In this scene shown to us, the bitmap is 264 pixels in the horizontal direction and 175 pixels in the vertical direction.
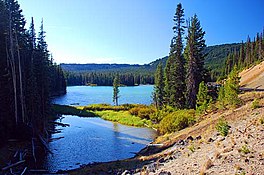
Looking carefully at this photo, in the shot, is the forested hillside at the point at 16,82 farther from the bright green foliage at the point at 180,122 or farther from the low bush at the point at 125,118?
the low bush at the point at 125,118

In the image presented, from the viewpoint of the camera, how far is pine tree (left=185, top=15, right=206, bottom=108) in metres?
36.9

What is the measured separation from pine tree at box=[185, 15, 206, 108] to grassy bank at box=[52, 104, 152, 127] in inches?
375

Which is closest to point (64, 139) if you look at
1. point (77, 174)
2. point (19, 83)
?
point (19, 83)

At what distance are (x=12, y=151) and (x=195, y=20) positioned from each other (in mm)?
28373

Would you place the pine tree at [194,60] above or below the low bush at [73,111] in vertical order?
above

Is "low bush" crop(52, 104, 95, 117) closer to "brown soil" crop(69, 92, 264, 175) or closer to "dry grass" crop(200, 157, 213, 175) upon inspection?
"brown soil" crop(69, 92, 264, 175)

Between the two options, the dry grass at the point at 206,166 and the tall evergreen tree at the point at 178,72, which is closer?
the dry grass at the point at 206,166

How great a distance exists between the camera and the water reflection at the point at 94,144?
24.3 m

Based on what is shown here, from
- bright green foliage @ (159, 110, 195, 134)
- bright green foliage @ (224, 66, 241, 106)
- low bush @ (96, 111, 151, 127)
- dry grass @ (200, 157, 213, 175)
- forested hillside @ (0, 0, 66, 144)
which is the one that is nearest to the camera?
dry grass @ (200, 157, 213, 175)

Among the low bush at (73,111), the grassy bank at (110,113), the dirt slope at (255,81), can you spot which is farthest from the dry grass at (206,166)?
the low bush at (73,111)

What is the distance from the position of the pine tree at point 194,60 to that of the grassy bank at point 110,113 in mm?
9536

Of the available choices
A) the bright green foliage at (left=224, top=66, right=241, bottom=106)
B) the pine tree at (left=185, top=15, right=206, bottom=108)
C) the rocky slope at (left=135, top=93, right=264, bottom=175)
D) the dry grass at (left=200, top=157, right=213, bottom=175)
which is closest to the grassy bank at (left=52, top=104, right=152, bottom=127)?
the pine tree at (left=185, top=15, right=206, bottom=108)

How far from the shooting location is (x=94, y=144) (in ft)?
99.1

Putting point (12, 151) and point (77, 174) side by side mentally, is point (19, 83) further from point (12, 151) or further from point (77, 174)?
point (77, 174)
